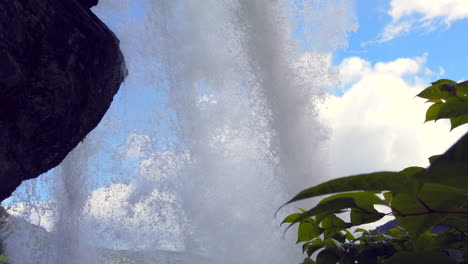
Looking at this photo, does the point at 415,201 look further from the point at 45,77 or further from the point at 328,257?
the point at 45,77

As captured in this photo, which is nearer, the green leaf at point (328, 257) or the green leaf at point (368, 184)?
the green leaf at point (368, 184)

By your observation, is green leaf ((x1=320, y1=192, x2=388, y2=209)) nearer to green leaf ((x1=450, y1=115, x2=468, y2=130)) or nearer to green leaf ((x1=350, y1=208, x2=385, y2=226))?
green leaf ((x1=350, y1=208, x2=385, y2=226))

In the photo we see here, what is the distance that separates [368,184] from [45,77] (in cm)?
713

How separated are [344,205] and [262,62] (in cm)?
1661

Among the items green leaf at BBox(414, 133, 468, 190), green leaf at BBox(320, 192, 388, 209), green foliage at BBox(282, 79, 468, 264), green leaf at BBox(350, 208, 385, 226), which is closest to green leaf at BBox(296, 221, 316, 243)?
green foliage at BBox(282, 79, 468, 264)

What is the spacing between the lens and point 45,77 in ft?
21.4

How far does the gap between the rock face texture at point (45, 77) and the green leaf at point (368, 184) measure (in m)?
6.28

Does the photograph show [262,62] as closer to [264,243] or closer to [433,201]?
[264,243]

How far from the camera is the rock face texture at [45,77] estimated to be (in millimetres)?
5793

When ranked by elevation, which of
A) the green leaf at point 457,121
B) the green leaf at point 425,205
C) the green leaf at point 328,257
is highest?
the green leaf at point 457,121

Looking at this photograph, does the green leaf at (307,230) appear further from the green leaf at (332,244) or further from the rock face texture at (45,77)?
the rock face texture at (45,77)

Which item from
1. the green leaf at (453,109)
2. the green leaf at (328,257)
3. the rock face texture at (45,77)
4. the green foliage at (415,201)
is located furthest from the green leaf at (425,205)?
the rock face texture at (45,77)

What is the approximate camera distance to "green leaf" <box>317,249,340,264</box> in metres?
0.67

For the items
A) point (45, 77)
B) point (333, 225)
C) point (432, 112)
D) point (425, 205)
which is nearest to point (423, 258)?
point (425, 205)
